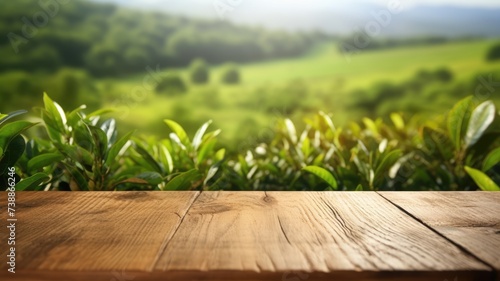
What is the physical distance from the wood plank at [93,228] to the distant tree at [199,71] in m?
4.71

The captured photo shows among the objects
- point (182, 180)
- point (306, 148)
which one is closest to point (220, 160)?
point (182, 180)

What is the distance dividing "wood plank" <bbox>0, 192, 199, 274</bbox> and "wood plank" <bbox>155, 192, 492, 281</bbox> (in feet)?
0.10

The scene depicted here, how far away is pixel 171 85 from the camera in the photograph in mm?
5332

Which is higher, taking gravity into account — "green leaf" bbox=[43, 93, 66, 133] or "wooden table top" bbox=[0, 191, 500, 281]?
"green leaf" bbox=[43, 93, 66, 133]

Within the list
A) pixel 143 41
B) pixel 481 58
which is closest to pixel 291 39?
pixel 143 41

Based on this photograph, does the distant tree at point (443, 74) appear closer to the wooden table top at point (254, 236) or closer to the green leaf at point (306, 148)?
the green leaf at point (306, 148)

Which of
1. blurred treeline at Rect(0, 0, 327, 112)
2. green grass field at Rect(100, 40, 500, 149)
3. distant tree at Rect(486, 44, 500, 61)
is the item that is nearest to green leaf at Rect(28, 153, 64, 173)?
green grass field at Rect(100, 40, 500, 149)

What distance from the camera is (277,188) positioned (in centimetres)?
141

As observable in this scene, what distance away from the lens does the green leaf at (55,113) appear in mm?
1112

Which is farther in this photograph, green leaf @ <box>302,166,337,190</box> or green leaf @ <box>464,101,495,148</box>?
green leaf @ <box>464,101,495,148</box>

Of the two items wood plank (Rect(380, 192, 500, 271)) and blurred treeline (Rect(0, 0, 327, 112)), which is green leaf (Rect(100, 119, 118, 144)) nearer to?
wood plank (Rect(380, 192, 500, 271))

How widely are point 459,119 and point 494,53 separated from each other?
4723 millimetres

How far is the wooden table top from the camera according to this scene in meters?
0.49

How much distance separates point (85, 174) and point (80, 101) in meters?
4.11
